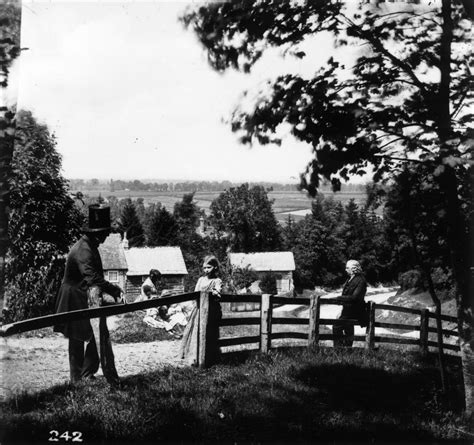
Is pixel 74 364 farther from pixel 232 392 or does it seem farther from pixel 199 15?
pixel 199 15

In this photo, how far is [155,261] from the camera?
50.1 m

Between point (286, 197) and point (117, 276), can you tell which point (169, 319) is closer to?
point (286, 197)

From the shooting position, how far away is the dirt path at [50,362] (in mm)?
5488

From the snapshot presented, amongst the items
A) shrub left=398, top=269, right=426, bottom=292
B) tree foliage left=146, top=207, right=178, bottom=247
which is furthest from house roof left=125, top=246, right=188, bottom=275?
shrub left=398, top=269, right=426, bottom=292

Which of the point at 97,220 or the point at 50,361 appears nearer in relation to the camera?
the point at 97,220

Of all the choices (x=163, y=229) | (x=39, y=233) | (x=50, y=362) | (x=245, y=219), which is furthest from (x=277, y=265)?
(x=163, y=229)

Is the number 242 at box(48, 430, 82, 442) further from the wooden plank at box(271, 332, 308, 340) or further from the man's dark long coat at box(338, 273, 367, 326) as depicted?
the man's dark long coat at box(338, 273, 367, 326)

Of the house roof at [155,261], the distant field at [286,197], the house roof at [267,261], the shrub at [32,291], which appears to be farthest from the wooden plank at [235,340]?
the house roof at [155,261]

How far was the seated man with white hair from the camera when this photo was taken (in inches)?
348

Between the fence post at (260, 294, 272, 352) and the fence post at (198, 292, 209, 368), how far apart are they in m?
1.35

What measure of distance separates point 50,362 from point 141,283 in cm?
4085

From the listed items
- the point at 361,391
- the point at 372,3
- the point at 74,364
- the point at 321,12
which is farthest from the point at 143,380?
the point at 372,3

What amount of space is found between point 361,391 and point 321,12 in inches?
164

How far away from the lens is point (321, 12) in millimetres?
5199
